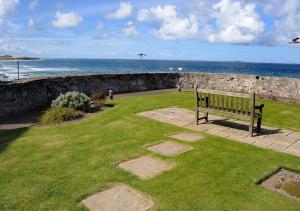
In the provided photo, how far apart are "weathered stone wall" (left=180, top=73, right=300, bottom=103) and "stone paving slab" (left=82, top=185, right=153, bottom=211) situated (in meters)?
12.0

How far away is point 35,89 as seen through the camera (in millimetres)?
11742

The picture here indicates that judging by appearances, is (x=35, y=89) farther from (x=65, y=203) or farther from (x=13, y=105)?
(x=65, y=203)

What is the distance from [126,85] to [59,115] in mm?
7366

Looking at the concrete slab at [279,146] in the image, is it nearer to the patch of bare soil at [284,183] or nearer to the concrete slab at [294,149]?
the concrete slab at [294,149]

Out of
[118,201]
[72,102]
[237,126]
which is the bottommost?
[118,201]

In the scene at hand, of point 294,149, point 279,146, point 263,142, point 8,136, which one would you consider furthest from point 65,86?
point 294,149

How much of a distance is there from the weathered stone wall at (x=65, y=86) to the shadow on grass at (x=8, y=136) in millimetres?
Answer: 2255

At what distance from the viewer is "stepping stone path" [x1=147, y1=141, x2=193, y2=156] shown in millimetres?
6355

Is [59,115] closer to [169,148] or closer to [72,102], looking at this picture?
[72,102]

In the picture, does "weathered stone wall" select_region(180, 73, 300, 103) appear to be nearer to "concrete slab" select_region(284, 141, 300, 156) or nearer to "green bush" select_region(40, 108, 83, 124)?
"concrete slab" select_region(284, 141, 300, 156)

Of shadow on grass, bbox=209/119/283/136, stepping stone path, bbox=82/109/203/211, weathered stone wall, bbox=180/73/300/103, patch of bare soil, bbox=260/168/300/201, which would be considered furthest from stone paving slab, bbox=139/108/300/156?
weathered stone wall, bbox=180/73/300/103

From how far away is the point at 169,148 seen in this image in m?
6.63

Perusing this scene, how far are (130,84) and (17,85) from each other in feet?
23.7

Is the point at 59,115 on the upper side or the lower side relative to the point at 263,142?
upper
